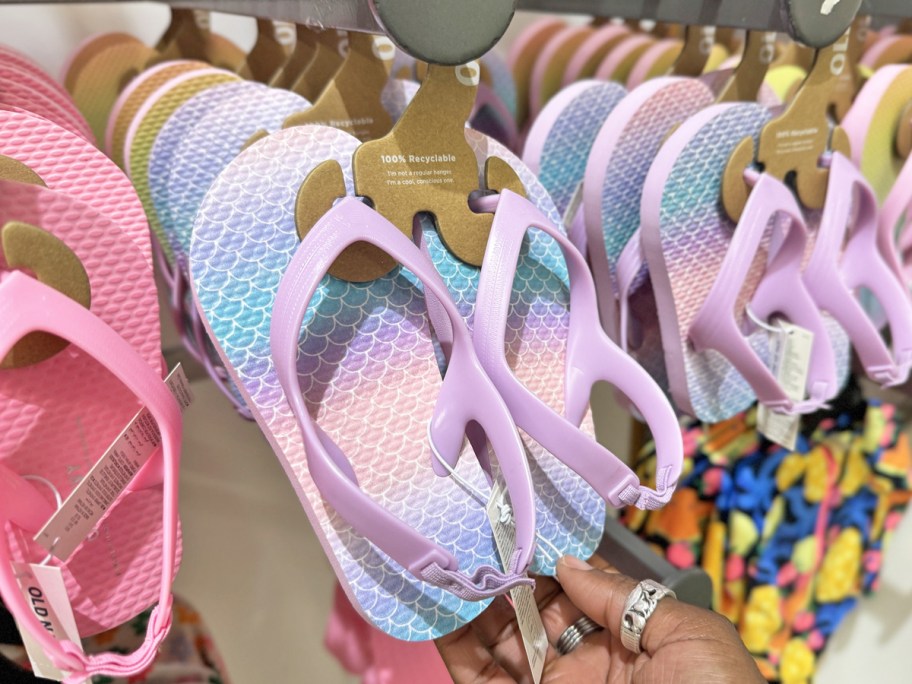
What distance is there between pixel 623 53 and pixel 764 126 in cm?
26

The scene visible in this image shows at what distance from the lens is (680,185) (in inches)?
21.1

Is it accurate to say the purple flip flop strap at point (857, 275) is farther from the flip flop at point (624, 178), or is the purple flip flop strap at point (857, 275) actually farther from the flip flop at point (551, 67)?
the flip flop at point (551, 67)

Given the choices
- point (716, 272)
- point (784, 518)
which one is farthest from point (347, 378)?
Result: point (784, 518)

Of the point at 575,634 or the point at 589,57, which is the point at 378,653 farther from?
the point at 589,57

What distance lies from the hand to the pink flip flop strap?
0.26m

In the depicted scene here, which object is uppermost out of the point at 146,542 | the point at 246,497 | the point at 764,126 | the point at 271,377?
the point at 764,126

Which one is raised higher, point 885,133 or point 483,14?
point 483,14

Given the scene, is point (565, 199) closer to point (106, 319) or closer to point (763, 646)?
point (106, 319)

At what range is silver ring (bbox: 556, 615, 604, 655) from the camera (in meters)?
0.55

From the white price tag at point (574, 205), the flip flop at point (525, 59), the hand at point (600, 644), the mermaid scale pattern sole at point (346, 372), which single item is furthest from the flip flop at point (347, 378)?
the flip flop at point (525, 59)

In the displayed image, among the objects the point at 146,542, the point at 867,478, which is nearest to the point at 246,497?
the point at 146,542

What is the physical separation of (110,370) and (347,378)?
0.44 feet

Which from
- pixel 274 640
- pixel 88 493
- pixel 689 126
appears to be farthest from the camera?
pixel 274 640

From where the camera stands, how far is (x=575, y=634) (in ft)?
1.83
